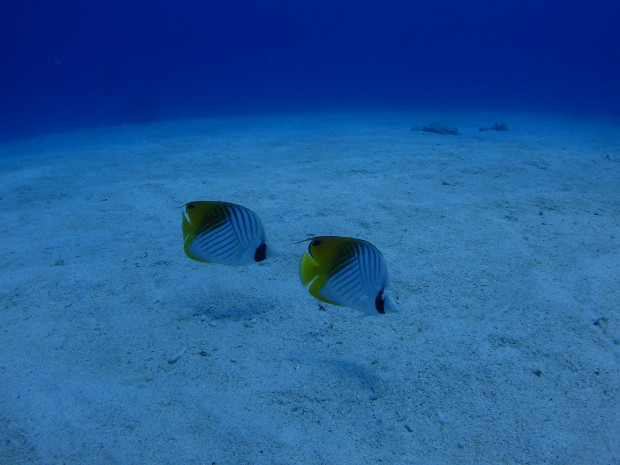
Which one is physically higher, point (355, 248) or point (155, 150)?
point (355, 248)

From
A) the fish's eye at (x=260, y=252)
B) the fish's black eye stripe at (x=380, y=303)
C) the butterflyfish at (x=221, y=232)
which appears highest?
the butterflyfish at (x=221, y=232)

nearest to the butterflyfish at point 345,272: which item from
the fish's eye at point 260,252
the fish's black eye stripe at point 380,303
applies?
the fish's black eye stripe at point 380,303

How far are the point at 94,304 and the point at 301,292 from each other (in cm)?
222

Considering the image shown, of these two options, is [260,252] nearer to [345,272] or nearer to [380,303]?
[345,272]

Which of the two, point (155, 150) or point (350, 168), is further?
point (155, 150)

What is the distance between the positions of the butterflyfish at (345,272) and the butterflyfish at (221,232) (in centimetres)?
52

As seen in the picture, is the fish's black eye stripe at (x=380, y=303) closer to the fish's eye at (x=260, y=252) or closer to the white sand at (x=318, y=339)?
the fish's eye at (x=260, y=252)

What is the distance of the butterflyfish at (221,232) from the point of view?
2.12 metres

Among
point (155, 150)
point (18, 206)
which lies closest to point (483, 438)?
point (18, 206)

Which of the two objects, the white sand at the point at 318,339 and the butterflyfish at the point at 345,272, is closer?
the butterflyfish at the point at 345,272

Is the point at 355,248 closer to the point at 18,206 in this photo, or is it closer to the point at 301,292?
the point at 301,292

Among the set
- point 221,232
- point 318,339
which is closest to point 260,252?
point 221,232

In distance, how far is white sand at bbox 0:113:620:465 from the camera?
2.23 metres

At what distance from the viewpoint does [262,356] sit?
2.91 m
